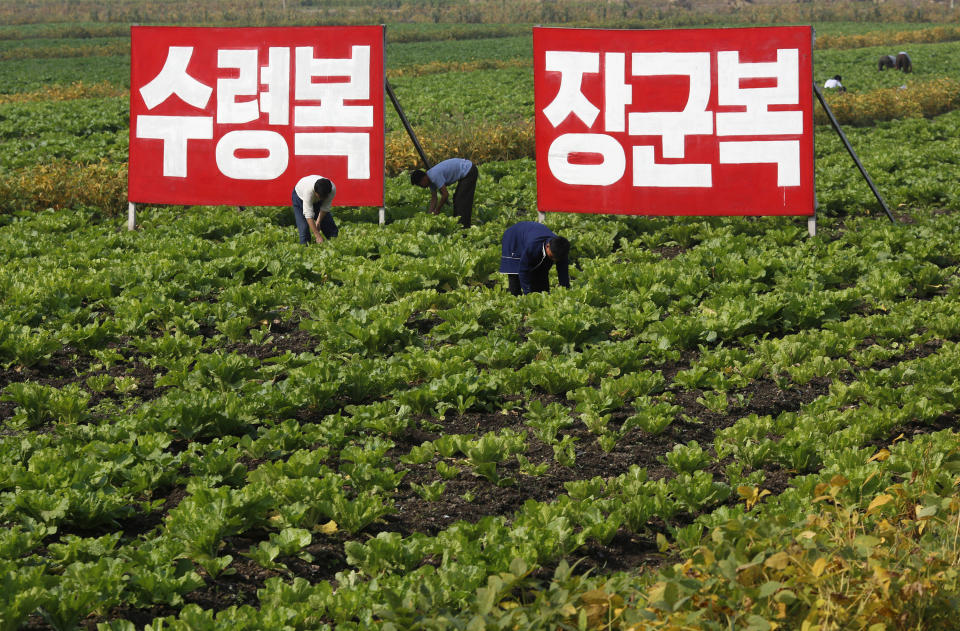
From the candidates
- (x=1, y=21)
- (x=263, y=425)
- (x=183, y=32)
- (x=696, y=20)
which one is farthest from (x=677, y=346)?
(x=1, y=21)

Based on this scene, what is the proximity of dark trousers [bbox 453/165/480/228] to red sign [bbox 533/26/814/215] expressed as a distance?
918 mm

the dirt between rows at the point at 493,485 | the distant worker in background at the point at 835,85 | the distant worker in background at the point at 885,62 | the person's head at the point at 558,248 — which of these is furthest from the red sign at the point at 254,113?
the distant worker in background at the point at 885,62

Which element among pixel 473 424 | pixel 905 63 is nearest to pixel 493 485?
pixel 473 424

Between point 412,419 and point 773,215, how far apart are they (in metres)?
7.42

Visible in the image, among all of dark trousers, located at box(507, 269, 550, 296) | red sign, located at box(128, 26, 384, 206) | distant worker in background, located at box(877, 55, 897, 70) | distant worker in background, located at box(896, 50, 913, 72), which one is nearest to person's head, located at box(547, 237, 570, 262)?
dark trousers, located at box(507, 269, 550, 296)

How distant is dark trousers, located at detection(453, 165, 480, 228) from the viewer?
12.4 m

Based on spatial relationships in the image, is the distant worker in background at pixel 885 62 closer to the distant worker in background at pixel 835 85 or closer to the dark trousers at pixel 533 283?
the distant worker in background at pixel 835 85

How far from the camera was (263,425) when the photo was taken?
6.73 m

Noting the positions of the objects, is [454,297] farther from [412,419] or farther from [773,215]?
[773,215]

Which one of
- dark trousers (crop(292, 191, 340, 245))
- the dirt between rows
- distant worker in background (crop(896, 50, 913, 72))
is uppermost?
distant worker in background (crop(896, 50, 913, 72))

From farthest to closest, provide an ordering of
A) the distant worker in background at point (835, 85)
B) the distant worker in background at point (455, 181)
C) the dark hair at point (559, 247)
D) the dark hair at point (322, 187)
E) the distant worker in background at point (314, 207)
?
the distant worker in background at point (835, 85), the distant worker in background at point (455, 181), the distant worker in background at point (314, 207), the dark hair at point (322, 187), the dark hair at point (559, 247)

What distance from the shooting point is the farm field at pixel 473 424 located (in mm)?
4090

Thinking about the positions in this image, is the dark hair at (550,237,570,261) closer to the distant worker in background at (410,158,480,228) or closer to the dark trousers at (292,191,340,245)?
the distant worker in background at (410,158,480,228)

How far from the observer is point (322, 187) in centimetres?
1126
